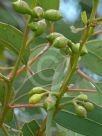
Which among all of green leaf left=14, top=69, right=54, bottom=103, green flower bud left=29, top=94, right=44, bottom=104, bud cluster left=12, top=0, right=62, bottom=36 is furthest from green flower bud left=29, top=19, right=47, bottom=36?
green leaf left=14, top=69, right=54, bottom=103

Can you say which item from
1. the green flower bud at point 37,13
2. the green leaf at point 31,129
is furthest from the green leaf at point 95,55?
the green flower bud at point 37,13

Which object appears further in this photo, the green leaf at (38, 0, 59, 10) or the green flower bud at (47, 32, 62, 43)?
the green leaf at (38, 0, 59, 10)

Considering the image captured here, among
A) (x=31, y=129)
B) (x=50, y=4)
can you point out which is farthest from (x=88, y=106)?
(x=50, y=4)

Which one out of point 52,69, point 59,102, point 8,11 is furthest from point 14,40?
point 8,11

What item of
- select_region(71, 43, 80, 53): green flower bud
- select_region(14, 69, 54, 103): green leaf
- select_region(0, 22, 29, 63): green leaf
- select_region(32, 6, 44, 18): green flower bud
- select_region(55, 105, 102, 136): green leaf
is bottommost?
select_region(55, 105, 102, 136): green leaf

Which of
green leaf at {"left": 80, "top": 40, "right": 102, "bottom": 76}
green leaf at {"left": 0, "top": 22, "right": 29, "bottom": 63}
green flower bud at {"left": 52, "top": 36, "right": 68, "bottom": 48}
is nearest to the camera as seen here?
green flower bud at {"left": 52, "top": 36, "right": 68, "bottom": 48}

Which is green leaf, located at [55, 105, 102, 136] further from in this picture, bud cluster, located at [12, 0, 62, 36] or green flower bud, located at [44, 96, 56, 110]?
bud cluster, located at [12, 0, 62, 36]

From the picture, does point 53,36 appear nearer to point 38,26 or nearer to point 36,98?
point 38,26

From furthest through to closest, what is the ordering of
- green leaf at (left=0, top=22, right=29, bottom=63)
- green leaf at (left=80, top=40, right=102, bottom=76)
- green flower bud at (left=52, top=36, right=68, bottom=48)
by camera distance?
green leaf at (left=80, top=40, right=102, bottom=76) < green leaf at (left=0, top=22, right=29, bottom=63) < green flower bud at (left=52, top=36, right=68, bottom=48)
